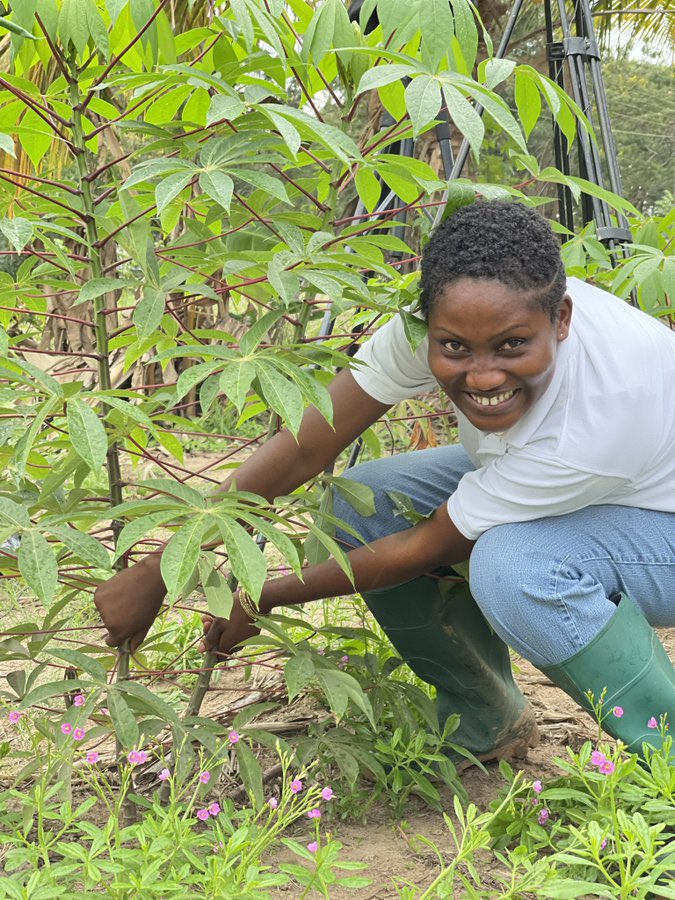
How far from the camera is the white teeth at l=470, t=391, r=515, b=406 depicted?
1.32 metres

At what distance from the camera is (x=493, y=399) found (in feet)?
4.34

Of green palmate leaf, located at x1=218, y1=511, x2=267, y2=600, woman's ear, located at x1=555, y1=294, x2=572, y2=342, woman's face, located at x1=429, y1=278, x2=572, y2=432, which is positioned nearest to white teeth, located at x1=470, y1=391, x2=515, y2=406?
woman's face, located at x1=429, y1=278, x2=572, y2=432

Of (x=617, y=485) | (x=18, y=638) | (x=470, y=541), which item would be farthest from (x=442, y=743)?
(x=18, y=638)

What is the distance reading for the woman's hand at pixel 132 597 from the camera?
4.19 ft

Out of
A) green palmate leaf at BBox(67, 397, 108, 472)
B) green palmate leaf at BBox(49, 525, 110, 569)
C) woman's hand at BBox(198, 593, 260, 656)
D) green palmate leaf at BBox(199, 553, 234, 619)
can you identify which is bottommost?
woman's hand at BBox(198, 593, 260, 656)

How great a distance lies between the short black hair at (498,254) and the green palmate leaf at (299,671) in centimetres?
47

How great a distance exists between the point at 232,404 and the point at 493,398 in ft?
1.12

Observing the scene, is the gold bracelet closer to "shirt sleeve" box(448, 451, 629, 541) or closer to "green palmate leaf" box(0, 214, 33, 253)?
"shirt sleeve" box(448, 451, 629, 541)

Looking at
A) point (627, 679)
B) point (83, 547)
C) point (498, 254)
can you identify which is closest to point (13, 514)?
point (83, 547)

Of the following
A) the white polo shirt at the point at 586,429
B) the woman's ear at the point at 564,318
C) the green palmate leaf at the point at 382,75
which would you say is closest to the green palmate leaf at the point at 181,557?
the white polo shirt at the point at 586,429

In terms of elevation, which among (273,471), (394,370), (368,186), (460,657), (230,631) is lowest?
(460,657)

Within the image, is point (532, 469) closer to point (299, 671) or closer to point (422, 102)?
point (299, 671)

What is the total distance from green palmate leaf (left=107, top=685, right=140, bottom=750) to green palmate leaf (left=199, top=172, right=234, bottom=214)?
617mm

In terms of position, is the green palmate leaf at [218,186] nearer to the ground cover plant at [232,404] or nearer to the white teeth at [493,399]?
the ground cover plant at [232,404]
